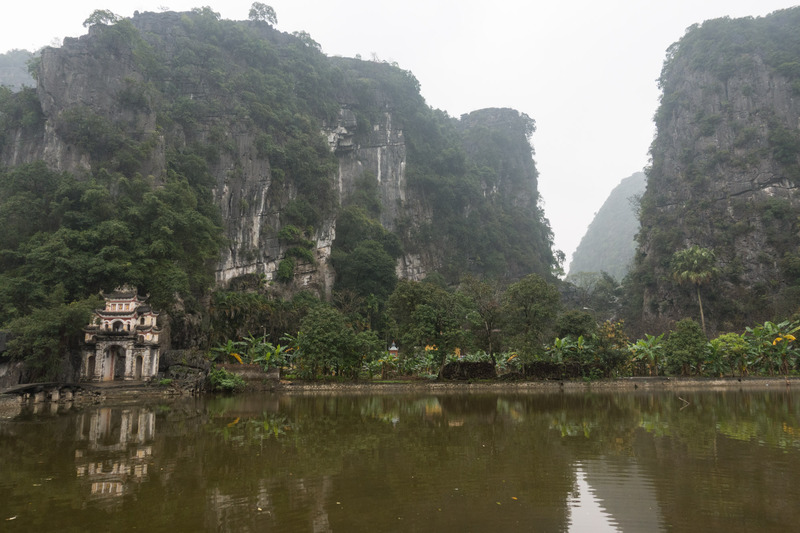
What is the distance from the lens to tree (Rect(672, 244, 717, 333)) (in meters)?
40.8

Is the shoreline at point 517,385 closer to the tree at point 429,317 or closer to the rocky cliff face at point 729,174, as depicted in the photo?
the tree at point 429,317

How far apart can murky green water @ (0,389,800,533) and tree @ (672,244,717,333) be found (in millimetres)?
30609

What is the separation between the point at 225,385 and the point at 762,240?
4919 centimetres

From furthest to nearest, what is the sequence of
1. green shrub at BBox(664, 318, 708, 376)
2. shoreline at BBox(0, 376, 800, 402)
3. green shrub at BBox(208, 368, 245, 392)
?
green shrub at BBox(664, 318, 708, 376) < shoreline at BBox(0, 376, 800, 402) < green shrub at BBox(208, 368, 245, 392)

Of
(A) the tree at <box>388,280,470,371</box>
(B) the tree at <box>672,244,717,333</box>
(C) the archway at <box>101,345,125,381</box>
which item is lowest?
(C) the archway at <box>101,345,125,381</box>

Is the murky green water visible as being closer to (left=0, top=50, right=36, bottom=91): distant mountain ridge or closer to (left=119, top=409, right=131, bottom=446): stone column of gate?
(left=119, top=409, right=131, bottom=446): stone column of gate

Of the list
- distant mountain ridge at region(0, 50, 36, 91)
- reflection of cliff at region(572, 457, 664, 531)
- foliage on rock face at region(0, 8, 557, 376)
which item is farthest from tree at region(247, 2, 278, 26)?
reflection of cliff at region(572, 457, 664, 531)

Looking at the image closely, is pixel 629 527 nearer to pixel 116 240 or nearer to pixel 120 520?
pixel 120 520

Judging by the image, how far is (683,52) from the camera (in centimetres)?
5919

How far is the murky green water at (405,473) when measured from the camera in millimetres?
5355

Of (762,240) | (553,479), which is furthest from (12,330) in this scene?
(762,240)

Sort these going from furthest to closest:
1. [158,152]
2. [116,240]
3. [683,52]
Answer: [683,52] < [158,152] < [116,240]

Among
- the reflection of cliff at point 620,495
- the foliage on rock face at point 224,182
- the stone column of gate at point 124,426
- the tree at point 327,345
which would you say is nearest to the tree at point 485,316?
the tree at point 327,345

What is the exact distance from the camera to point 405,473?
24.2 ft
